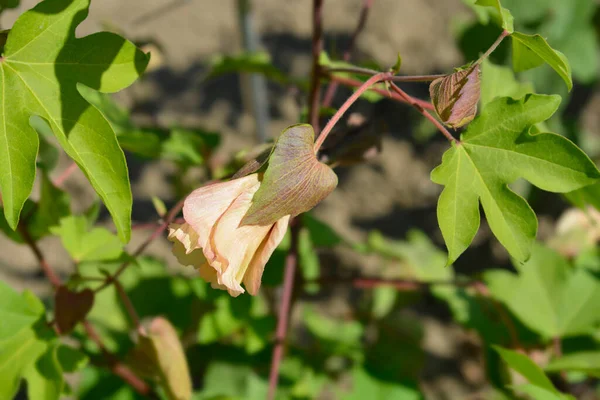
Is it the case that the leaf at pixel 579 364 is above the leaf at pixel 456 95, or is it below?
below

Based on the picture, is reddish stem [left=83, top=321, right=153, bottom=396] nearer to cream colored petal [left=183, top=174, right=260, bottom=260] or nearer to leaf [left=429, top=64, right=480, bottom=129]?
cream colored petal [left=183, top=174, right=260, bottom=260]

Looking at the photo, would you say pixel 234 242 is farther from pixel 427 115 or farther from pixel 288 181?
pixel 427 115

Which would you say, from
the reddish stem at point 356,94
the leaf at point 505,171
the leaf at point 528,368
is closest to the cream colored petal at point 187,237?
the reddish stem at point 356,94

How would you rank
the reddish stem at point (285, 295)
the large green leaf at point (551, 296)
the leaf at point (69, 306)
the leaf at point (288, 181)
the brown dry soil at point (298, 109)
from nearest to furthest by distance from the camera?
1. the leaf at point (288, 181)
2. the leaf at point (69, 306)
3. the reddish stem at point (285, 295)
4. the large green leaf at point (551, 296)
5. the brown dry soil at point (298, 109)

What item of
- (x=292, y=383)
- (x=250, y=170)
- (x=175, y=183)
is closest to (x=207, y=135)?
(x=175, y=183)

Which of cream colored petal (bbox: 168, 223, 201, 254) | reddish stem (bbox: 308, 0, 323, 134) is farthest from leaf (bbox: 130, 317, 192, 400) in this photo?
reddish stem (bbox: 308, 0, 323, 134)

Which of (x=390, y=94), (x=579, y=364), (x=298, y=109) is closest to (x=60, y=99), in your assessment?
(x=390, y=94)

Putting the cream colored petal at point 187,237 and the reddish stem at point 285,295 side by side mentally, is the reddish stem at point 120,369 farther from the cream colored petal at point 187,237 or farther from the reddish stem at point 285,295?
the cream colored petal at point 187,237

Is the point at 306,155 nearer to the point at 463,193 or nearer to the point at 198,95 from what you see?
the point at 463,193
